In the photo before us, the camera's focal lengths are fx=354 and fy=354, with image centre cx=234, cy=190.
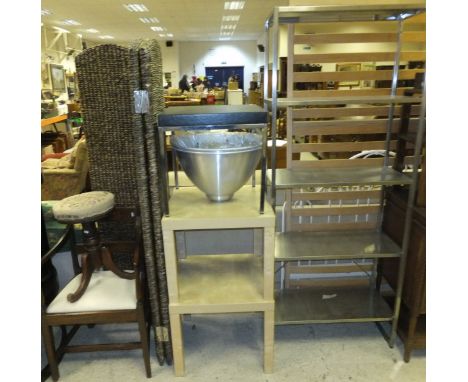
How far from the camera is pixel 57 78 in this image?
34.1 ft

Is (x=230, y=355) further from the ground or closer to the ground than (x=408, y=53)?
closer to the ground

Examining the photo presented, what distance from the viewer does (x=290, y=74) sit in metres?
1.96

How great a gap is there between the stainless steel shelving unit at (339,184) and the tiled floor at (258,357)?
0.51 feet

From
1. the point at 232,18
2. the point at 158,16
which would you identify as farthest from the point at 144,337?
the point at 232,18

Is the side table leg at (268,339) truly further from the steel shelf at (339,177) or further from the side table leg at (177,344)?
the steel shelf at (339,177)

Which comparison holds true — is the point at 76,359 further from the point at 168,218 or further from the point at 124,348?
the point at 168,218

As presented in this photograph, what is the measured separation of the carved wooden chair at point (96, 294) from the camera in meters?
1.60

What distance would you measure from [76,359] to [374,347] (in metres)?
1.59

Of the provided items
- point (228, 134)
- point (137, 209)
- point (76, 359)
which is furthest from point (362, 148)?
point (76, 359)

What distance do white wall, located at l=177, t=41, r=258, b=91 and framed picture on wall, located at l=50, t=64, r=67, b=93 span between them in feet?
20.7

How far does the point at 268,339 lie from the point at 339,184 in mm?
823

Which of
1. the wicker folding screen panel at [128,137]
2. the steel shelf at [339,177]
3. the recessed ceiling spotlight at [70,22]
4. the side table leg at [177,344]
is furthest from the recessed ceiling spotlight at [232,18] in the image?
the side table leg at [177,344]

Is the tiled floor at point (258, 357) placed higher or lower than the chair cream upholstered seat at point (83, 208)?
lower

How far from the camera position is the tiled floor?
174 cm
